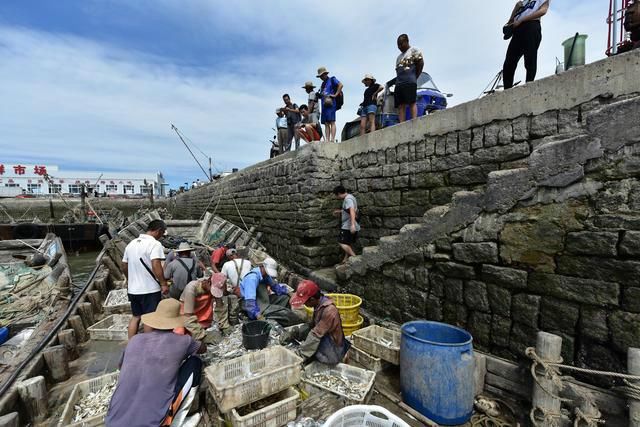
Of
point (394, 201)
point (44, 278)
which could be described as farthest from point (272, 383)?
point (44, 278)

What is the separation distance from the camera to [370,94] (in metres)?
7.37

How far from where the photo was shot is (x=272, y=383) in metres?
2.98

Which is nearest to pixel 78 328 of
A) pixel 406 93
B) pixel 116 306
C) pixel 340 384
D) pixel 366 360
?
pixel 116 306

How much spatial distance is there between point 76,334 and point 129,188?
6067cm

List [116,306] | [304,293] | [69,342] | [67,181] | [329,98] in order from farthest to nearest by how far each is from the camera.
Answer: [67,181]
[329,98]
[116,306]
[69,342]
[304,293]

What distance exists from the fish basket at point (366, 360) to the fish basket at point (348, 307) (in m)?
0.53

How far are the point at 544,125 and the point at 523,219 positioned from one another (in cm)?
126

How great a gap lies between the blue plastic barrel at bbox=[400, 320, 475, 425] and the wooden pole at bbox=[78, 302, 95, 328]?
570cm

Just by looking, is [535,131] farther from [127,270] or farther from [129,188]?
[129,188]

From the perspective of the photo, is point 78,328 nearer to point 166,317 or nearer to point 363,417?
point 166,317

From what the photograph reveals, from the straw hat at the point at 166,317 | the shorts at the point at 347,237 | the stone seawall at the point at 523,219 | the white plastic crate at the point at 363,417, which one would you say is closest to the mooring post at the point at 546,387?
the stone seawall at the point at 523,219

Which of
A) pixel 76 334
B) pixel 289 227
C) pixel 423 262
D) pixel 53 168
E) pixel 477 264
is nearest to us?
pixel 477 264

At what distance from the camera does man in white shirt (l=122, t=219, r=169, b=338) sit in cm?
428

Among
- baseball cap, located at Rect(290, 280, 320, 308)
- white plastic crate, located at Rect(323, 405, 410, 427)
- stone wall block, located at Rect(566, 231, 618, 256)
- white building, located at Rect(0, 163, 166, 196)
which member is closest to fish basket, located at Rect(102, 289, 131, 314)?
baseball cap, located at Rect(290, 280, 320, 308)
